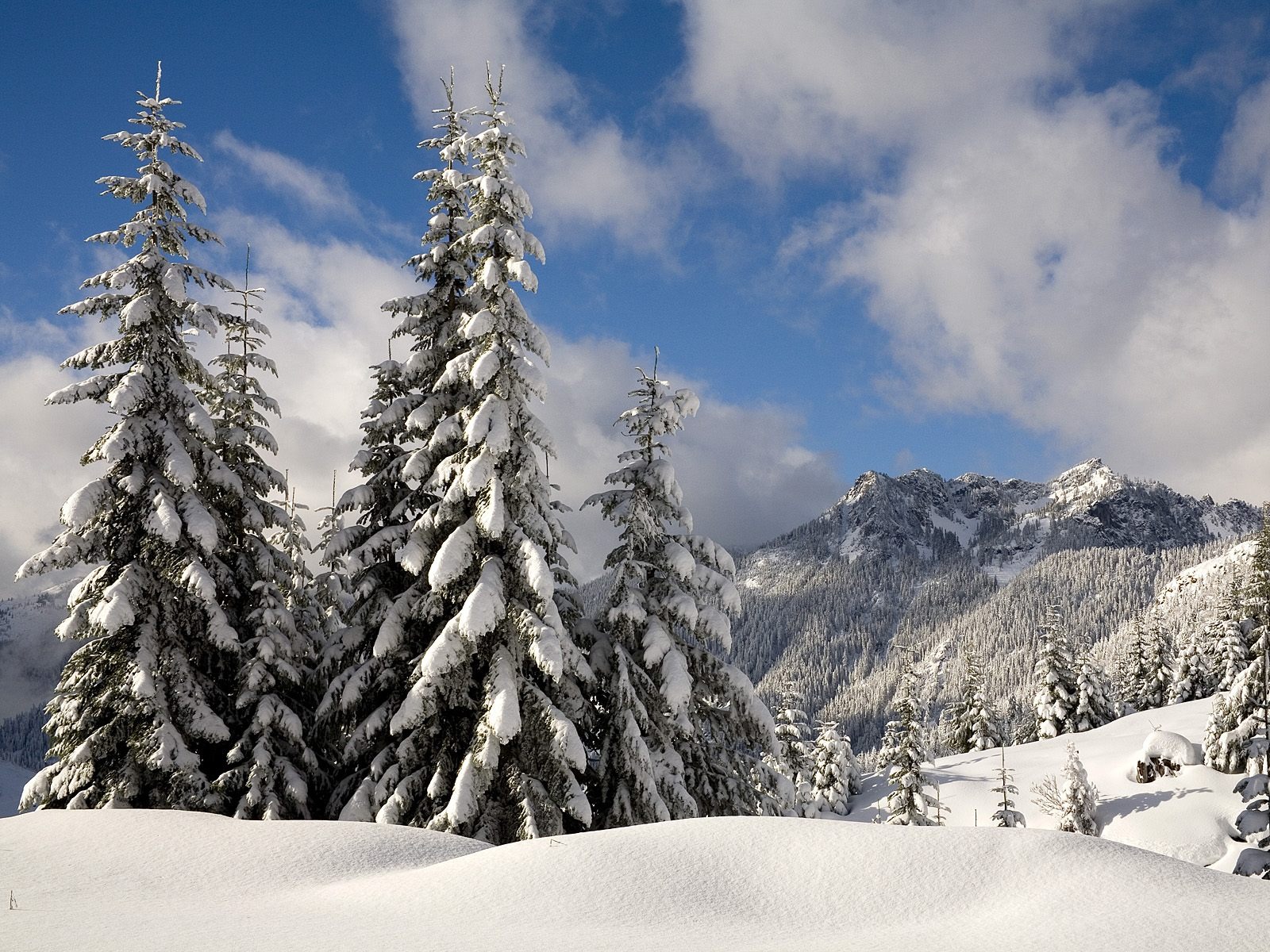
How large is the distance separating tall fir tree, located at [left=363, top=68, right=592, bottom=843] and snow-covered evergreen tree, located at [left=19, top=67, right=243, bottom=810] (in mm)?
3909

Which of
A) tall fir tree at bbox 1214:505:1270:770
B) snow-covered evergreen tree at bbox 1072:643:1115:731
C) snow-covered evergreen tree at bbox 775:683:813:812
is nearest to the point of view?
tall fir tree at bbox 1214:505:1270:770

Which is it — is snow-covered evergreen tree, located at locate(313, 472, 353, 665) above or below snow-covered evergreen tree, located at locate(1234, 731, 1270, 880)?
above

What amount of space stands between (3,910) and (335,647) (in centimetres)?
964

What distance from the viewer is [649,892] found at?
6734mm

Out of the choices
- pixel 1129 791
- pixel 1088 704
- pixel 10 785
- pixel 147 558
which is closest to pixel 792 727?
pixel 1129 791

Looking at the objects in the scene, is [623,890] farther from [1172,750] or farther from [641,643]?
[1172,750]

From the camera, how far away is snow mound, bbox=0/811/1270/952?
578 cm

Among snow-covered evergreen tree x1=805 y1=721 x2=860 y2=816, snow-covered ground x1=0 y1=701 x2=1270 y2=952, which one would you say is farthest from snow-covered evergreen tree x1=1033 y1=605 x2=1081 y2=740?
snow-covered ground x1=0 y1=701 x2=1270 y2=952

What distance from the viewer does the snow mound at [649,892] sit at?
5.78 m

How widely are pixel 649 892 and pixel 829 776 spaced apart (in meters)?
47.5

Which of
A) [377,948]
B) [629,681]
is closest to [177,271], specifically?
[629,681]

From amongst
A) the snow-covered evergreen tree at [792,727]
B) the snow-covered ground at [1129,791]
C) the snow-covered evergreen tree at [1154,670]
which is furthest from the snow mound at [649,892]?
the snow-covered evergreen tree at [1154,670]

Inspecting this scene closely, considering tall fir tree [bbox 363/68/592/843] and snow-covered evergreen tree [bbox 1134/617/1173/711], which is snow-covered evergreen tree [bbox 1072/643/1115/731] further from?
tall fir tree [bbox 363/68/592/843]

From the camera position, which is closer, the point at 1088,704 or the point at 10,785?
the point at 1088,704
